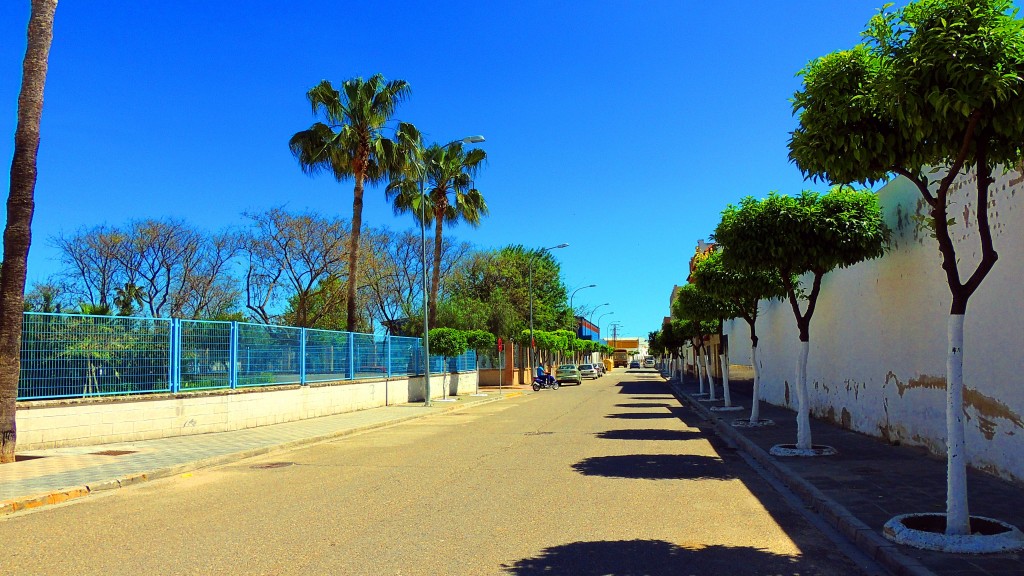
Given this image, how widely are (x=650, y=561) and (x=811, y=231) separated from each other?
771 centimetres

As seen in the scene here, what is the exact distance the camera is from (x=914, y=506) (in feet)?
23.7

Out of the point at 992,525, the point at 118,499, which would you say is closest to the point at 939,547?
the point at 992,525

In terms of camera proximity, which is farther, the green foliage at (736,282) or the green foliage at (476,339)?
the green foliage at (476,339)

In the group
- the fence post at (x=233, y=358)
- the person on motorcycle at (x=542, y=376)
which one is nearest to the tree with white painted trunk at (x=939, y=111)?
the fence post at (x=233, y=358)

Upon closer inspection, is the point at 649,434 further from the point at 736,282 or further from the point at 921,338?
the point at 921,338

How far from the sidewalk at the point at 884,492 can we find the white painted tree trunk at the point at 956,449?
0.39 meters

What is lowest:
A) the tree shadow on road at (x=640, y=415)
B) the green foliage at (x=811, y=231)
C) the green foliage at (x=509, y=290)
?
the tree shadow on road at (x=640, y=415)

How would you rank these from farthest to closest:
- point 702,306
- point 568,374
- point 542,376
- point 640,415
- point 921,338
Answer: point 568,374, point 542,376, point 702,306, point 640,415, point 921,338

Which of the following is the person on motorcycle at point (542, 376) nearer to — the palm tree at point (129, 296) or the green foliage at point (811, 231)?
the palm tree at point (129, 296)

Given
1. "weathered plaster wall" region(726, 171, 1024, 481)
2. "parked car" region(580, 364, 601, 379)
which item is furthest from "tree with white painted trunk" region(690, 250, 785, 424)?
"parked car" region(580, 364, 601, 379)

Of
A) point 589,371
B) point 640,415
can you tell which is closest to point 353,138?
point 640,415

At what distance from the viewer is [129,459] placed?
38.8ft

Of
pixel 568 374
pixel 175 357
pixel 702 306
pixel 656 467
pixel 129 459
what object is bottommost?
pixel 568 374

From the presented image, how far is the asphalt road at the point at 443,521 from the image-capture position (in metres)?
5.71
